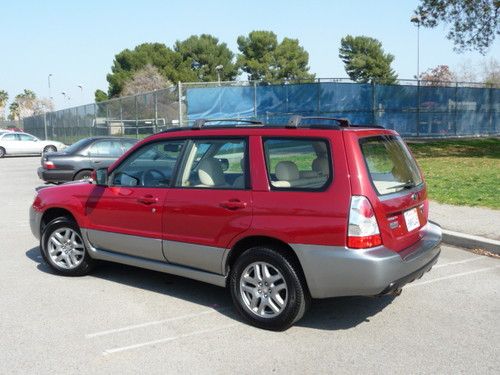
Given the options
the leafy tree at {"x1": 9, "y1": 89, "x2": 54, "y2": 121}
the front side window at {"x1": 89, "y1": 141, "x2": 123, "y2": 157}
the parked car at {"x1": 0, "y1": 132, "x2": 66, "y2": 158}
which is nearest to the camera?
the front side window at {"x1": 89, "y1": 141, "x2": 123, "y2": 157}

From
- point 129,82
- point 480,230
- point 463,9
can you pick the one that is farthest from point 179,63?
point 480,230

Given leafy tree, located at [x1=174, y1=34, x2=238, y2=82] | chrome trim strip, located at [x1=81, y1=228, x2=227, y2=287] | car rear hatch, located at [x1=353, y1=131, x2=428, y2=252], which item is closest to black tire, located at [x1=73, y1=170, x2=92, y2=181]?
chrome trim strip, located at [x1=81, y1=228, x2=227, y2=287]

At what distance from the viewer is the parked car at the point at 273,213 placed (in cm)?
420

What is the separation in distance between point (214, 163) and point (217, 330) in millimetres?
1490

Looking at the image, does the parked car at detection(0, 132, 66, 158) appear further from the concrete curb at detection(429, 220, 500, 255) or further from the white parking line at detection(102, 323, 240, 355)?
the white parking line at detection(102, 323, 240, 355)

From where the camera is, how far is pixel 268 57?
2805 inches

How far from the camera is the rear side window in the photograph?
4.39 metres

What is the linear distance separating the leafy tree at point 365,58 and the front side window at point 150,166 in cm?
7692

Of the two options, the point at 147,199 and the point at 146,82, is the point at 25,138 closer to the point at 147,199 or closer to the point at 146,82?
the point at 147,199

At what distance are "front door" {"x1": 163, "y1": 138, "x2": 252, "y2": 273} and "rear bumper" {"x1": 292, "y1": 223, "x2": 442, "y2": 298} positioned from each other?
2.10 ft

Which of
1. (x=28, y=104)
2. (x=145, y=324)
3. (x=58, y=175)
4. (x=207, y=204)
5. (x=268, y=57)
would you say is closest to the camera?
(x=145, y=324)

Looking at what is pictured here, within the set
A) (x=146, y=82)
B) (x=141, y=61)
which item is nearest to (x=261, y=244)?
(x=146, y=82)

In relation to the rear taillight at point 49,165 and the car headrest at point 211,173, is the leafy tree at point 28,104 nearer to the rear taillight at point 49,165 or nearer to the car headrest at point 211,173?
the rear taillight at point 49,165

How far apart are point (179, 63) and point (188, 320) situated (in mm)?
65710
